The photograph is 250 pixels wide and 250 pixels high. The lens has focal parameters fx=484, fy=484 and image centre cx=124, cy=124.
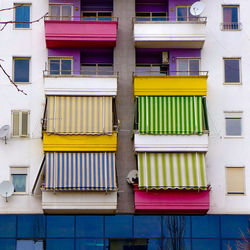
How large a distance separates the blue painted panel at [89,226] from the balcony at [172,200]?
1.93 metres

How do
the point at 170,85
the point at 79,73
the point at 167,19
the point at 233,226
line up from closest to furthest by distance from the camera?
1. the point at 233,226
2. the point at 170,85
3. the point at 79,73
4. the point at 167,19

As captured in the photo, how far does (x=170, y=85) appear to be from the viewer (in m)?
23.5

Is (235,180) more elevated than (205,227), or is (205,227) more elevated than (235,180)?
(235,180)

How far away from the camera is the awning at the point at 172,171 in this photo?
22.4 m

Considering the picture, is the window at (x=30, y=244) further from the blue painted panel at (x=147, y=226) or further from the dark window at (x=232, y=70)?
the dark window at (x=232, y=70)

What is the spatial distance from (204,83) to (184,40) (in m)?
2.38

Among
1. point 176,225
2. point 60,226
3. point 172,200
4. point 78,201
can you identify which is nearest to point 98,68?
point 78,201

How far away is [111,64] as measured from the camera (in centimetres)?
2516

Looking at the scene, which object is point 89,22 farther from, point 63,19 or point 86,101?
point 86,101

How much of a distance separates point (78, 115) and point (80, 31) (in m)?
4.23

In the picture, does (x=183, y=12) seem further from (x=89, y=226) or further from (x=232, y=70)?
(x=89, y=226)

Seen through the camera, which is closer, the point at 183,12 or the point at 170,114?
the point at 170,114

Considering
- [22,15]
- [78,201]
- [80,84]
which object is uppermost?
[22,15]

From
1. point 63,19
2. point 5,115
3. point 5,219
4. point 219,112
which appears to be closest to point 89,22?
point 63,19
